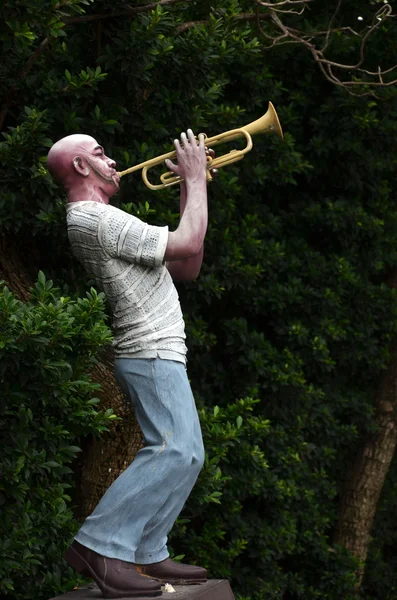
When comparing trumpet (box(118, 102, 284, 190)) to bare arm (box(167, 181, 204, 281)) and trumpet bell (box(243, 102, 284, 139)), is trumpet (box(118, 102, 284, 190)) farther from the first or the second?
bare arm (box(167, 181, 204, 281))

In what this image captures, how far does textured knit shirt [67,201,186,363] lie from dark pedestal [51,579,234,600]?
34.7 inches

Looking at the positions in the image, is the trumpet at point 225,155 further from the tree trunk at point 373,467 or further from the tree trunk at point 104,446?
the tree trunk at point 373,467

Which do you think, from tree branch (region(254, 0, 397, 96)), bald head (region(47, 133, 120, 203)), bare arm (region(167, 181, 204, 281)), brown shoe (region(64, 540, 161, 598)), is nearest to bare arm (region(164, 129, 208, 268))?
bare arm (region(167, 181, 204, 281))

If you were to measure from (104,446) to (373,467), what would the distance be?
3.10 meters

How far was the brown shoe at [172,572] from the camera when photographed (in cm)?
418

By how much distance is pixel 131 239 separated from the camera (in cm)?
405

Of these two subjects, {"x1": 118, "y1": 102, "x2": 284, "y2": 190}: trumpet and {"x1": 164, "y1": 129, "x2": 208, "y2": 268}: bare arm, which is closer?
{"x1": 164, "y1": 129, "x2": 208, "y2": 268}: bare arm

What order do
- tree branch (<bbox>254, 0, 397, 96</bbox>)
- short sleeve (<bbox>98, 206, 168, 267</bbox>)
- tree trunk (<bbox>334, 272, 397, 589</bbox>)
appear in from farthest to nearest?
tree trunk (<bbox>334, 272, 397, 589</bbox>) → tree branch (<bbox>254, 0, 397, 96</bbox>) → short sleeve (<bbox>98, 206, 168, 267</bbox>)

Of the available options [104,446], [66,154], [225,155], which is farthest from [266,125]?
[104,446]

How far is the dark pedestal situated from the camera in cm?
404

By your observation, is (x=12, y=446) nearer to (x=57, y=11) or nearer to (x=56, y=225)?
(x=56, y=225)

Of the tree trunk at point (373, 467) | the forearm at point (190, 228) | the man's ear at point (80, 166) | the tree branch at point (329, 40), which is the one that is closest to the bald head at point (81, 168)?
the man's ear at point (80, 166)

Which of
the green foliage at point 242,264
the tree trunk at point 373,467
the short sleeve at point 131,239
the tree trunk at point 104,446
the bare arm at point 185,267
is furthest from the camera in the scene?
the tree trunk at point 373,467

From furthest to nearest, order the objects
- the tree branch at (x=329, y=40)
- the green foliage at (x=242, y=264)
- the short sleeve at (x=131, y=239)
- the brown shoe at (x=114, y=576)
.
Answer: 1. the tree branch at (x=329, y=40)
2. the green foliage at (x=242, y=264)
3. the short sleeve at (x=131, y=239)
4. the brown shoe at (x=114, y=576)
